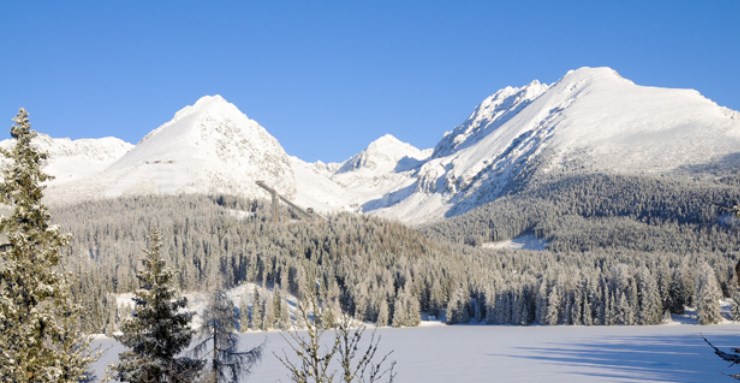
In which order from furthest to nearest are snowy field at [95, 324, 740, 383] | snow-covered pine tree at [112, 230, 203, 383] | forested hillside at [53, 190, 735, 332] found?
forested hillside at [53, 190, 735, 332], snowy field at [95, 324, 740, 383], snow-covered pine tree at [112, 230, 203, 383]

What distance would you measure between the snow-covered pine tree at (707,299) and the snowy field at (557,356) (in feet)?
13.2

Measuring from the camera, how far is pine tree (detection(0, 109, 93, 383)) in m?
15.9

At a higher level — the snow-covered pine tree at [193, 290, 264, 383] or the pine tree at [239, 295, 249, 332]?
the snow-covered pine tree at [193, 290, 264, 383]

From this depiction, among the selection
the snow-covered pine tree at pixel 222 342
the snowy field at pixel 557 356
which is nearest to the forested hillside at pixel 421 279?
the snowy field at pixel 557 356

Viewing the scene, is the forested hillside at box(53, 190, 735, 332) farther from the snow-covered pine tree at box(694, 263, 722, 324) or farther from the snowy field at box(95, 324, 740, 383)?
the snowy field at box(95, 324, 740, 383)

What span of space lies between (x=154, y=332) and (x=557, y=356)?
71536 millimetres

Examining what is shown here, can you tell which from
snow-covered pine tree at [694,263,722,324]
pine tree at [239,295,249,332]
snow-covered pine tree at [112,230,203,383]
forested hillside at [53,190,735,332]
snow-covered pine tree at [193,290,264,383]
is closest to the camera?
A: snow-covered pine tree at [112,230,203,383]

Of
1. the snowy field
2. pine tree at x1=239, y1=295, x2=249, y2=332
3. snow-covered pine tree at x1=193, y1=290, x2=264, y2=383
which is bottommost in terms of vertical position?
the snowy field

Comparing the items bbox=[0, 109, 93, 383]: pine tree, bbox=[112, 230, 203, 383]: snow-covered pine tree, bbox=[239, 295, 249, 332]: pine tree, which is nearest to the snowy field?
bbox=[239, 295, 249, 332]: pine tree

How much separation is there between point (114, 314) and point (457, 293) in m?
80.9

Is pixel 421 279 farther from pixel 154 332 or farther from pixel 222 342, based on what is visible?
pixel 154 332

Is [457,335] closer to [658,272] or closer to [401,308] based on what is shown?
[401,308]

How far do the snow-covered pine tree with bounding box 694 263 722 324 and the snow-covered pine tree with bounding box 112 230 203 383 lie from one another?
125 meters

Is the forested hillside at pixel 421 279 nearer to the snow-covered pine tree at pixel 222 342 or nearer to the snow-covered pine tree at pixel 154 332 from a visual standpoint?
the snow-covered pine tree at pixel 222 342
